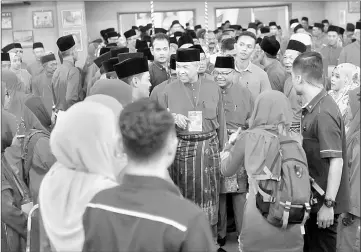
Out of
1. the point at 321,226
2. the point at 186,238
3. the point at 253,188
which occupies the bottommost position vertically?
the point at 321,226

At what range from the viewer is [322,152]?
293cm

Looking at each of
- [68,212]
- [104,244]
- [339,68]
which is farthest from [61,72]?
[104,244]

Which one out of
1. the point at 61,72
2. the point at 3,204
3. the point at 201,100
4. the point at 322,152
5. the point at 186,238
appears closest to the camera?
the point at 186,238

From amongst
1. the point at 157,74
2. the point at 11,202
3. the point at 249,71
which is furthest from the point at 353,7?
the point at 11,202

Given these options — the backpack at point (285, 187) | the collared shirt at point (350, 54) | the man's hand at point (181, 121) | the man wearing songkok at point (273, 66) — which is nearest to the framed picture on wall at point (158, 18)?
the collared shirt at point (350, 54)

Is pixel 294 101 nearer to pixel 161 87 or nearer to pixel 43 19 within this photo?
pixel 161 87

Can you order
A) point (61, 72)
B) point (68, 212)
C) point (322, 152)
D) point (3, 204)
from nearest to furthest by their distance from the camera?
1. point (68, 212)
2. point (3, 204)
3. point (322, 152)
4. point (61, 72)

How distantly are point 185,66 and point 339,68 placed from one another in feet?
3.77

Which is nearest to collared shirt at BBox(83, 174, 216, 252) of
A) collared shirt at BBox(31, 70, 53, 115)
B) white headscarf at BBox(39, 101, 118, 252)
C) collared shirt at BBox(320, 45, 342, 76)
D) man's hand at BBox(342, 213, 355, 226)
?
white headscarf at BBox(39, 101, 118, 252)

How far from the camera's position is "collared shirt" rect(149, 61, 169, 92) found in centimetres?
516

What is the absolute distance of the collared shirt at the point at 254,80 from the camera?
15.9ft

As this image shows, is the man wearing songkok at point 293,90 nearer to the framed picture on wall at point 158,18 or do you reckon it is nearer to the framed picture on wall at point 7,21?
the framed picture on wall at point 7,21

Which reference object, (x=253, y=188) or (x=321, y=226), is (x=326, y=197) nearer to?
(x=321, y=226)

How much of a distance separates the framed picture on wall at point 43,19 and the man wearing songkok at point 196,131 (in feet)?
28.3
